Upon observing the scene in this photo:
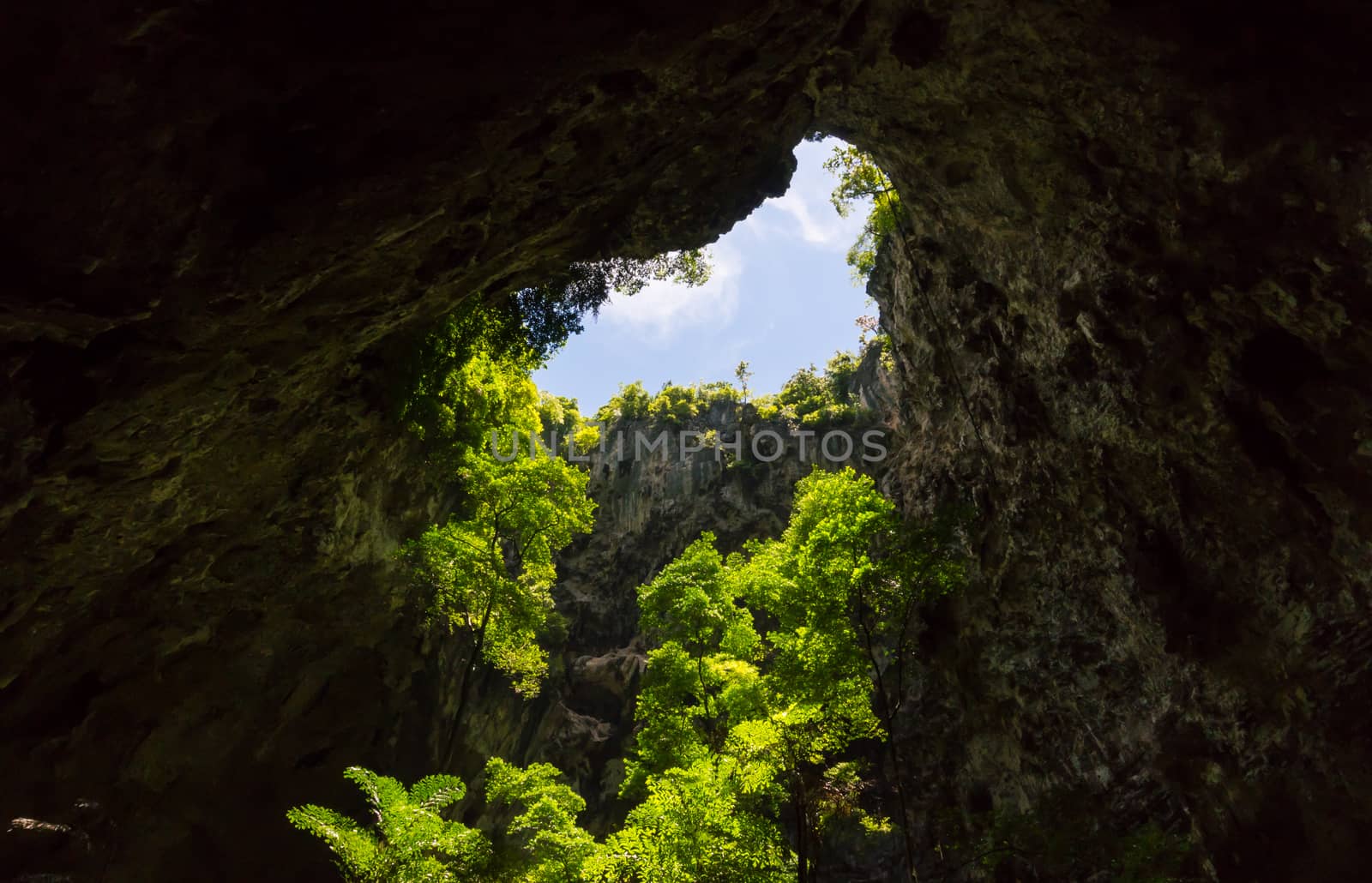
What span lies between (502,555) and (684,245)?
8362 mm

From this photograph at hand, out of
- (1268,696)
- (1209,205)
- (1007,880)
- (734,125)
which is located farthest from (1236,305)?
(1007,880)

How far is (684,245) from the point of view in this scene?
1291 cm

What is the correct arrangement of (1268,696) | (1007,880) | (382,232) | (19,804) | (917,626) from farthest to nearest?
1. (917,626)
2. (1007,880)
3. (19,804)
4. (1268,696)
5. (382,232)

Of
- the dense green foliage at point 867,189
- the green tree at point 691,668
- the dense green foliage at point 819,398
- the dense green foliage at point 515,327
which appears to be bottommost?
the green tree at point 691,668

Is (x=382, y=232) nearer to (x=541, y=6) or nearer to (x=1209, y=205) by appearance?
(x=541, y=6)

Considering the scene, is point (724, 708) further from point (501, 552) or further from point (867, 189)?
point (867, 189)

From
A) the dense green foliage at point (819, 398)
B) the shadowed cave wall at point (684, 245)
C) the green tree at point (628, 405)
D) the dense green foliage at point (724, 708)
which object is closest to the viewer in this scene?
the shadowed cave wall at point (684, 245)

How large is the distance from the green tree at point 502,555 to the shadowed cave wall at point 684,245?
218 cm

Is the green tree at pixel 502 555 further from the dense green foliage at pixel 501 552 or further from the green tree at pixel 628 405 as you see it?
the green tree at pixel 628 405

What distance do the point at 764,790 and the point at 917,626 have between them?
578cm

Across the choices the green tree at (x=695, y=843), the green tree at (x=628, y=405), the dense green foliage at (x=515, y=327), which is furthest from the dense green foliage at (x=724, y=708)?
the green tree at (x=628, y=405)

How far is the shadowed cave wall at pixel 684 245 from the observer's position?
6.99 m

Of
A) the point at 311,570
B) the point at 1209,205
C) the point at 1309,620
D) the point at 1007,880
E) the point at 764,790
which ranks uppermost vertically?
the point at 1209,205

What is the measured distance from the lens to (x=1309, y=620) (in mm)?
9617
